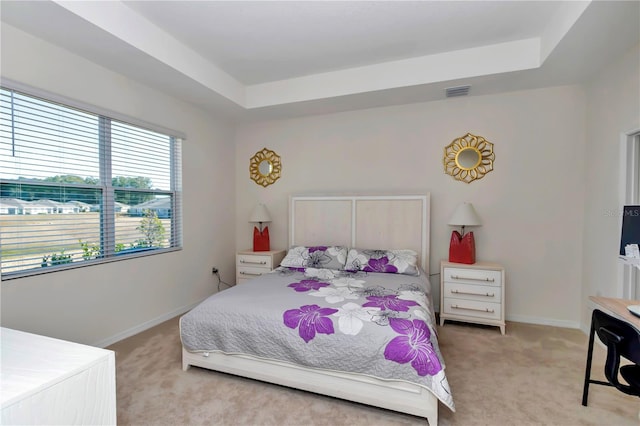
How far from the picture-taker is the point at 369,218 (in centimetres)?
371

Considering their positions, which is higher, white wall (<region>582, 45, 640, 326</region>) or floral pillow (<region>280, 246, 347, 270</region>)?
white wall (<region>582, 45, 640, 326</region>)

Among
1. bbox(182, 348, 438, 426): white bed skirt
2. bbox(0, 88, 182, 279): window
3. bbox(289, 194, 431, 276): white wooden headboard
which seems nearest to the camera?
bbox(182, 348, 438, 426): white bed skirt

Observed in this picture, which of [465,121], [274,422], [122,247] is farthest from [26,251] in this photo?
[465,121]

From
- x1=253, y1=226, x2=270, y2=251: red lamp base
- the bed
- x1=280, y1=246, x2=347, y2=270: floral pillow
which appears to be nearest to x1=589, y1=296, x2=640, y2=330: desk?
the bed

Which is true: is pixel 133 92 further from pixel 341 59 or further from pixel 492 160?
pixel 492 160

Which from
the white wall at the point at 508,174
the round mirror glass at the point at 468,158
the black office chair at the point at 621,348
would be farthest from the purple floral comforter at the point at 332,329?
the round mirror glass at the point at 468,158

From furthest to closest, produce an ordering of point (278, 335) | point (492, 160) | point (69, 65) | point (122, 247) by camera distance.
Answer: point (492, 160), point (122, 247), point (69, 65), point (278, 335)

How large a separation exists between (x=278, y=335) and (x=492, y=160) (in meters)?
2.93

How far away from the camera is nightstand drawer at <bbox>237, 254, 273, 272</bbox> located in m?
3.85

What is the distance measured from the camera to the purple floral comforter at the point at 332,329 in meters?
1.76

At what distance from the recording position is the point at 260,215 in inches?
159

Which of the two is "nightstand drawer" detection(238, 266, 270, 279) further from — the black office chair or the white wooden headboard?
the black office chair

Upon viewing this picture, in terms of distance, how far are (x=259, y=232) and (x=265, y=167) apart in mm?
943

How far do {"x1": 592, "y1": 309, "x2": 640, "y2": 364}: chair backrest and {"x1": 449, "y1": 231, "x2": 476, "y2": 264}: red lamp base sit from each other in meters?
1.47
